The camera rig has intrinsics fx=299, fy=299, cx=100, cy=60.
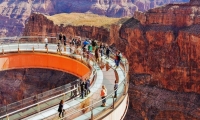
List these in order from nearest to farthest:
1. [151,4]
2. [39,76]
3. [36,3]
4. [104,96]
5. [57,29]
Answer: [104,96] < [39,76] < [57,29] < [36,3] < [151,4]

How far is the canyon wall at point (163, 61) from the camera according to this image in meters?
64.1

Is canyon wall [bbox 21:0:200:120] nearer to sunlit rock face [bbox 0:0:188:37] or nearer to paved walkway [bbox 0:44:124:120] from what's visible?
paved walkway [bbox 0:44:124:120]

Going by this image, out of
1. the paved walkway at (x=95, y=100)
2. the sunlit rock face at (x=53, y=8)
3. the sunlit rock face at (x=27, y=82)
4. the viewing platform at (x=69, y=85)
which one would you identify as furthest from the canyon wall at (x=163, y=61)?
the sunlit rock face at (x=53, y=8)

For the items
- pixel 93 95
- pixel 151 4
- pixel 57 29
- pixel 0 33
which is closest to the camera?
pixel 93 95

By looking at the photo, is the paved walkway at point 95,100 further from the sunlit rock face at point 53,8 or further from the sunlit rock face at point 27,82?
the sunlit rock face at point 53,8

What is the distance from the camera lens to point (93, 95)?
20672 millimetres

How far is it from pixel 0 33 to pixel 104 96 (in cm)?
15019

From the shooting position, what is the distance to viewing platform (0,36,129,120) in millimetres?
17406

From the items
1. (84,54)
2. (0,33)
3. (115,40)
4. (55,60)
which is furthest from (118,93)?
(0,33)

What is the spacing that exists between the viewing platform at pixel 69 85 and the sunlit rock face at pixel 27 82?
136ft

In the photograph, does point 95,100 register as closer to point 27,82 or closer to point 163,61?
point 163,61

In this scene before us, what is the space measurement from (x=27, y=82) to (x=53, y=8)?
98837 mm

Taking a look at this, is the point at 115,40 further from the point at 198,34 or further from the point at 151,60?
the point at 198,34

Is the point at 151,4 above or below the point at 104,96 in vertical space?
above
